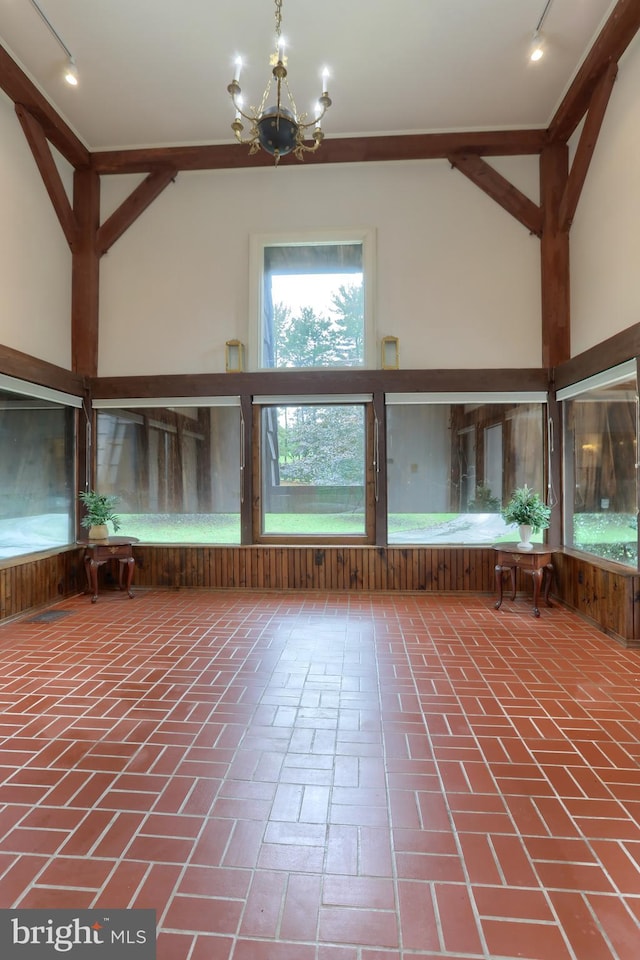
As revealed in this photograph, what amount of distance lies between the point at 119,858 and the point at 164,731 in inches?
31.8

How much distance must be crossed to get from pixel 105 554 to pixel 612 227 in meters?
5.88

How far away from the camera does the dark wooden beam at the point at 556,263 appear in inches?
204

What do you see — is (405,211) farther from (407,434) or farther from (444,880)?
(444,880)

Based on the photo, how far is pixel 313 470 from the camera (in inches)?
220

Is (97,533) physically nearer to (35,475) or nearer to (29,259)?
(35,475)

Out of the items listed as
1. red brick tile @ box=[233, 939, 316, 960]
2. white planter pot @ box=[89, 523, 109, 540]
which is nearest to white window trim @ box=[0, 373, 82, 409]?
white planter pot @ box=[89, 523, 109, 540]

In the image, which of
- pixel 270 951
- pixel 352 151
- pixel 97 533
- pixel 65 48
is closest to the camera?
pixel 270 951

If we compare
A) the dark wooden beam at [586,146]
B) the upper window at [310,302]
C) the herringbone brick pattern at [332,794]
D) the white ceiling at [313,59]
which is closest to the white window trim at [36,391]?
the upper window at [310,302]

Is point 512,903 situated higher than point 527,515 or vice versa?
point 527,515

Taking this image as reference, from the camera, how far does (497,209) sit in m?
5.36

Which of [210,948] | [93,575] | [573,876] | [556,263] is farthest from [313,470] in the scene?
[210,948]

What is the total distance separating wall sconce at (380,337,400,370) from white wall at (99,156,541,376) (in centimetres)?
13

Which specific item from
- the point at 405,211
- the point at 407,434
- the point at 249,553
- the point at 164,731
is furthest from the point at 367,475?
the point at 164,731

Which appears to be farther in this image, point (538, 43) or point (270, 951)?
point (538, 43)
